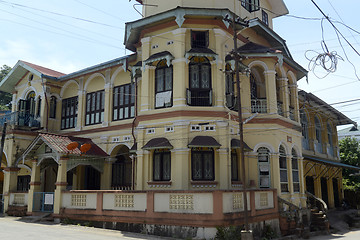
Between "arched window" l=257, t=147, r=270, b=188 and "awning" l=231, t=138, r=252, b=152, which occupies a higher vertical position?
"awning" l=231, t=138, r=252, b=152

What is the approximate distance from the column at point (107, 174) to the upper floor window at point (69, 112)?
Answer: 4379 millimetres

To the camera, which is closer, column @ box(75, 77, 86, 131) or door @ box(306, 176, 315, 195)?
column @ box(75, 77, 86, 131)

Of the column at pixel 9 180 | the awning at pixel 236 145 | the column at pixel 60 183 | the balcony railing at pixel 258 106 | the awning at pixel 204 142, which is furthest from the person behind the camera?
the column at pixel 9 180

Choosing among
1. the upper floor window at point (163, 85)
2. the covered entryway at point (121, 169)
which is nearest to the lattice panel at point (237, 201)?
the upper floor window at point (163, 85)

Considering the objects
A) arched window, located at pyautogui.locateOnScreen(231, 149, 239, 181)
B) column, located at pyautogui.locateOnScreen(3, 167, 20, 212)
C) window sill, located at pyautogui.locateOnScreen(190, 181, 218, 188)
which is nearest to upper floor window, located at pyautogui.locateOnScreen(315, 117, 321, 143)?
arched window, located at pyautogui.locateOnScreen(231, 149, 239, 181)

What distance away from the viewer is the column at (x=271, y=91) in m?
18.2

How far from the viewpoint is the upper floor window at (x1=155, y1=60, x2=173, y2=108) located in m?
17.0

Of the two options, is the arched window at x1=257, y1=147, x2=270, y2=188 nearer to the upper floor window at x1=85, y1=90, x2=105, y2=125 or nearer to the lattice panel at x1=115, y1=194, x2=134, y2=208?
the lattice panel at x1=115, y1=194, x2=134, y2=208

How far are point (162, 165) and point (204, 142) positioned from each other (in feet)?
8.03

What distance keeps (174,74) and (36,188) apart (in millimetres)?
9263

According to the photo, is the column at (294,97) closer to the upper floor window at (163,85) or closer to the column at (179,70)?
the column at (179,70)

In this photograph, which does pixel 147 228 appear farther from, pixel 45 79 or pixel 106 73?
pixel 45 79

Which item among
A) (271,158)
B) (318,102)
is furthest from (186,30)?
(318,102)

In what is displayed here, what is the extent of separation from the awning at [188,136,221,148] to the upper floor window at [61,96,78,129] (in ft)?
35.5
